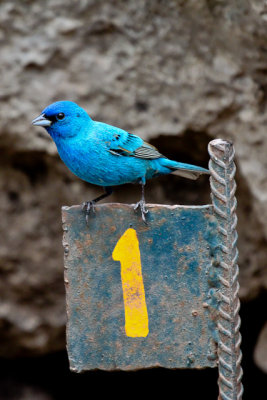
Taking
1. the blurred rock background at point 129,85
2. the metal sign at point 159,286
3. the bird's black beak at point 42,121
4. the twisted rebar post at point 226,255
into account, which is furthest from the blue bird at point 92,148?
the blurred rock background at point 129,85

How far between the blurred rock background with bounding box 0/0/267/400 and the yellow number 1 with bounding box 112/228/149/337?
4.64 feet

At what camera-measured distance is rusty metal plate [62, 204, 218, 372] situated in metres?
2.09

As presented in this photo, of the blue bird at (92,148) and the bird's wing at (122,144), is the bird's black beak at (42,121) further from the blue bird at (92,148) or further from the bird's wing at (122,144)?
the bird's wing at (122,144)

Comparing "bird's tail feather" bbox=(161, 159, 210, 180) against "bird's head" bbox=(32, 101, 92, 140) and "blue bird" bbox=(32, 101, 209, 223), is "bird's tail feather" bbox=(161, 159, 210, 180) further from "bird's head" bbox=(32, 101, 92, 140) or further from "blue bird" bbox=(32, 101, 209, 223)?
"bird's head" bbox=(32, 101, 92, 140)

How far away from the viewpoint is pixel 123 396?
423 cm

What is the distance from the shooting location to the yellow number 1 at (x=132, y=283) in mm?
2113

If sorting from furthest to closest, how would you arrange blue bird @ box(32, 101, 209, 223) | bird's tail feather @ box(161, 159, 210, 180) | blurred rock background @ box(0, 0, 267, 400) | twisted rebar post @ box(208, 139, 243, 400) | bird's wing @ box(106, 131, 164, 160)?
blurred rock background @ box(0, 0, 267, 400)
bird's tail feather @ box(161, 159, 210, 180)
bird's wing @ box(106, 131, 164, 160)
blue bird @ box(32, 101, 209, 223)
twisted rebar post @ box(208, 139, 243, 400)

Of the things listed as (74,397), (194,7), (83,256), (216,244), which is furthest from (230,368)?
(74,397)

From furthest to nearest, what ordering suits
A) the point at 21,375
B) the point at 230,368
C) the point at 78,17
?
the point at 21,375, the point at 78,17, the point at 230,368

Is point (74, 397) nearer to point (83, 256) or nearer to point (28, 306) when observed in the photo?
point (28, 306)

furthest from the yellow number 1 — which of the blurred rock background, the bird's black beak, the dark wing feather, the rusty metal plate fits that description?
the blurred rock background

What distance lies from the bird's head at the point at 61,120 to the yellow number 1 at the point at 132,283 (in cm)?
58

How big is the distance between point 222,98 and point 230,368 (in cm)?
184

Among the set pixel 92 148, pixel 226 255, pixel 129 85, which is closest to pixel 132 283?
pixel 226 255
